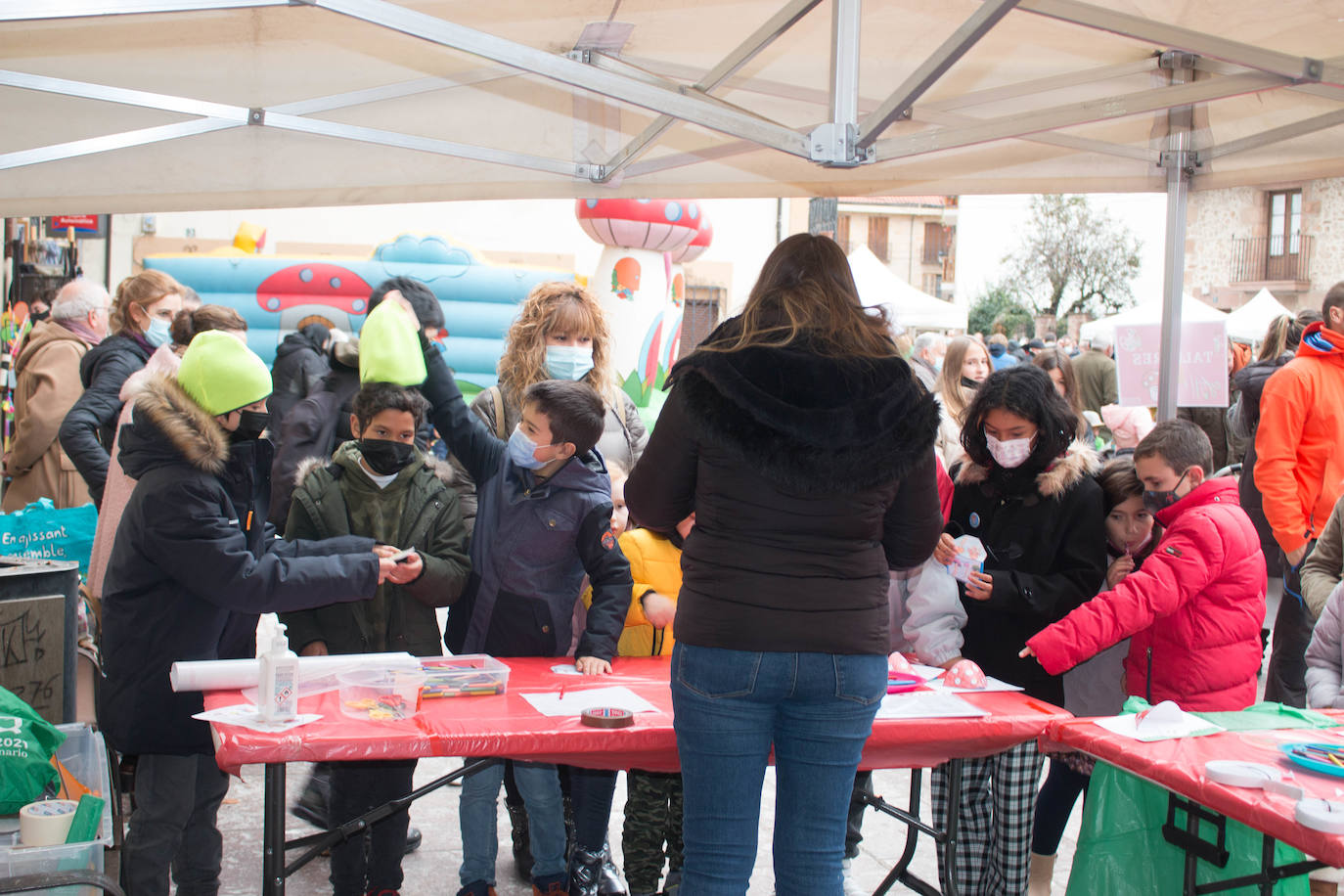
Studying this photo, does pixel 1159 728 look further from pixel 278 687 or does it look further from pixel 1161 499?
pixel 278 687

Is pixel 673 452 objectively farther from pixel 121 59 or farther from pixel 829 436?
pixel 121 59

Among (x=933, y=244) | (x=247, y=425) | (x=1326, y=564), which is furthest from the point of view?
(x=933, y=244)

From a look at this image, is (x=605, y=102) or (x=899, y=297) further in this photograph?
(x=899, y=297)

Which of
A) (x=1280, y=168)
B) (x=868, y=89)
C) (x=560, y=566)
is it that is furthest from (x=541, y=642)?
(x=1280, y=168)

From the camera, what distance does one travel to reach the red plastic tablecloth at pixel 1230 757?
2.01 m

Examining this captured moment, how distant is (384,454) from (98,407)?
6.50 feet

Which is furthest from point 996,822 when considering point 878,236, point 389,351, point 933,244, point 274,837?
point 933,244

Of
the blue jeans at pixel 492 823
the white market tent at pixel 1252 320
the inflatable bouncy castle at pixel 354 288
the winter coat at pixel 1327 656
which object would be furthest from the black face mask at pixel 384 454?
the white market tent at pixel 1252 320

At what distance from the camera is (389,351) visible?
299 cm

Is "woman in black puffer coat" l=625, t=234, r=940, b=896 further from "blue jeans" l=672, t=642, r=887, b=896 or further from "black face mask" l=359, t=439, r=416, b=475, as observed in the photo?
"black face mask" l=359, t=439, r=416, b=475

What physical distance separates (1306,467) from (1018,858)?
7.91 feet

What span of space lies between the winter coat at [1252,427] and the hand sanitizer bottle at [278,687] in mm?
4473

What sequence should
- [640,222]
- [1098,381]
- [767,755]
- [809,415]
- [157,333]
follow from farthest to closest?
[640,222], [1098,381], [157,333], [767,755], [809,415]

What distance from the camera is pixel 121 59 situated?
12.0ft
